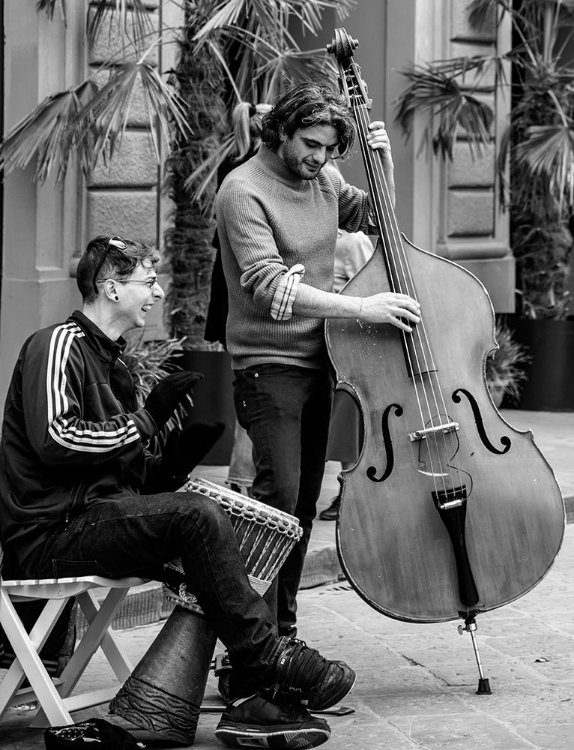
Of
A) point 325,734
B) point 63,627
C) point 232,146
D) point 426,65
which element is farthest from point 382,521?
point 426,65

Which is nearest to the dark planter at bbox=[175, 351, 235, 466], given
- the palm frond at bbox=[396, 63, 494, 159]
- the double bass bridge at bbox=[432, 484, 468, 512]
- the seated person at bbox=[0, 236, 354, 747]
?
the palm frond at bbox=[396, 63, 494, 159]

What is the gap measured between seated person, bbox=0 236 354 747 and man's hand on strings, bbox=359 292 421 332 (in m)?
0.55

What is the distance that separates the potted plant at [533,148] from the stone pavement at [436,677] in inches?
150

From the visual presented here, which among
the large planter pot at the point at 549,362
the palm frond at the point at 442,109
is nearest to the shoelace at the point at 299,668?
the palm frond at the point at 442,109

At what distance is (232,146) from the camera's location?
704 centimetres

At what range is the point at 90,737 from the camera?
343 cm

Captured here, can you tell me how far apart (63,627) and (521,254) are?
6.53 metres

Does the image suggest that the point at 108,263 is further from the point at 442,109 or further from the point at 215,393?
the point at 442,109

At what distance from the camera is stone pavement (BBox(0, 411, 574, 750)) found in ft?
12.2

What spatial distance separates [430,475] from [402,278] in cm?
58

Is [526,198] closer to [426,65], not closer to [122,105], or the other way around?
[426,65]

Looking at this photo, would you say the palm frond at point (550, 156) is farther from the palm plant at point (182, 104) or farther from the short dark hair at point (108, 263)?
the short dark hair at point (108, 263)

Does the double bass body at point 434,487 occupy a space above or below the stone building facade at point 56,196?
below

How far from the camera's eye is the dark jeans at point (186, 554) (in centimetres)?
352
